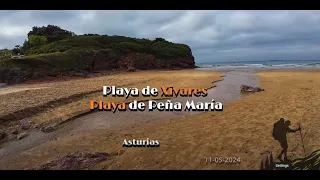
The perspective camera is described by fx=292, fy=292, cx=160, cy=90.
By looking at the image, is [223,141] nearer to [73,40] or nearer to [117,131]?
[117,131]

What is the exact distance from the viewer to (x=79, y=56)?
20.0 metres

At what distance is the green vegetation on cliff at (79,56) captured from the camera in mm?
16906

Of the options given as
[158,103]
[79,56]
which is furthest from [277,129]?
[79,56]

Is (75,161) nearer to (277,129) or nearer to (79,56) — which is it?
(277,129)

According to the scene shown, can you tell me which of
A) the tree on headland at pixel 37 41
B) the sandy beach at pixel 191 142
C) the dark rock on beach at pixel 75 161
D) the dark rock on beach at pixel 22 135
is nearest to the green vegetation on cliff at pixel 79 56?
the tree on headland at pixel 37 41

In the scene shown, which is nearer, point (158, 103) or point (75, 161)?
point (75, 161)

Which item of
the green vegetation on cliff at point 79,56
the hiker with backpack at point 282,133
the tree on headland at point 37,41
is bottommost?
the hiker with backpack at point 282,133

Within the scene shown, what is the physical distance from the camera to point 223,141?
6.49 m

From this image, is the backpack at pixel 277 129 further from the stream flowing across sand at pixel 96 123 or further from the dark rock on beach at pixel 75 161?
the dark rock on beach at pixel 75 161

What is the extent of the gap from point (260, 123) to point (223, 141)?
1429mm
